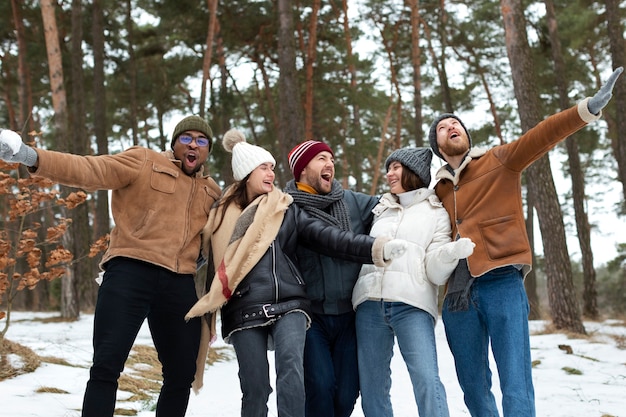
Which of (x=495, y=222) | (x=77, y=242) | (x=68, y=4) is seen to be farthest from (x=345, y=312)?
(x=68, y=4)

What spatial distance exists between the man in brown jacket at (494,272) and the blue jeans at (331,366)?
611 millimetres

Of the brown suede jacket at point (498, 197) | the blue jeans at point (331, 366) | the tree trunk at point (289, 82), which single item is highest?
the tree trunk at point (289, 82)

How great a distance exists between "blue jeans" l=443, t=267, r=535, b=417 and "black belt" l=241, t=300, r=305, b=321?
971 millimetres

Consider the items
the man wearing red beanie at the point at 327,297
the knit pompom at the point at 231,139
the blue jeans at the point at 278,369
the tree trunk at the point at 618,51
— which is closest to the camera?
the blue jeans at the point at 278,369

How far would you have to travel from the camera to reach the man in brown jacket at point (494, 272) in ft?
9.96

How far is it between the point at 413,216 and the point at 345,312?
696 millimetres

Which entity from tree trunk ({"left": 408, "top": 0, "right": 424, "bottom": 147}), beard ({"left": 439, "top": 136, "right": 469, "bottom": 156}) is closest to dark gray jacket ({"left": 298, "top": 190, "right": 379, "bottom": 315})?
beard ({"left": 439, "top": 136, "right": 469, "bottom": 156})

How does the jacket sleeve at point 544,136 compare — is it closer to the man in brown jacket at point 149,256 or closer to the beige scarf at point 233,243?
the beige scarf at point 233,243

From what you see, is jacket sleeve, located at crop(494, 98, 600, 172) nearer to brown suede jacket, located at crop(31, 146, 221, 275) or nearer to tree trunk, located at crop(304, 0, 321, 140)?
brown suede jacket, located at crop(31, 146, 221, 275)

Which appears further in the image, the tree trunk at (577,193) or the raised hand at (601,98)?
the tree trunk at (577,193)

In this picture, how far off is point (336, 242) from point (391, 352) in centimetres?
73

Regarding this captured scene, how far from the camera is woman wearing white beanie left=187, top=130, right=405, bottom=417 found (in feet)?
9.43

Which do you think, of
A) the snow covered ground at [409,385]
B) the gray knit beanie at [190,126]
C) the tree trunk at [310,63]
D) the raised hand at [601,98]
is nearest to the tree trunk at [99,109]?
the snow covered ground at [409,385]

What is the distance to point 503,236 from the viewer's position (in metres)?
3.15
